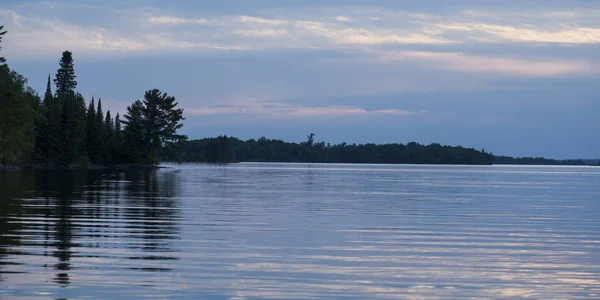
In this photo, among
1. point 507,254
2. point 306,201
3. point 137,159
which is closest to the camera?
point 507,254

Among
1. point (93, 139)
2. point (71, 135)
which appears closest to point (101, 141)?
point (93, 139)

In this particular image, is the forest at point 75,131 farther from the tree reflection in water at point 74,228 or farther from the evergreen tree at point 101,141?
the tree reflection in water at point 74,228

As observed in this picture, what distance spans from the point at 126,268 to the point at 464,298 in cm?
614

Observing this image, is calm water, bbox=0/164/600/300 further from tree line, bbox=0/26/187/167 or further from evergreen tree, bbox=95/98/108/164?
evergreen tree, bbox=95/98/108/164

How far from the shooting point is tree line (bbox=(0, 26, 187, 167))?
91312 millimetres

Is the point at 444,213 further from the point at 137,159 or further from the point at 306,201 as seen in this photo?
the point at 137,159

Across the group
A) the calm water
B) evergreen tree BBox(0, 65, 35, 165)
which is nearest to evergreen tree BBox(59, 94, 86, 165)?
evergreen tree BBox(0, 65, 35, 165)

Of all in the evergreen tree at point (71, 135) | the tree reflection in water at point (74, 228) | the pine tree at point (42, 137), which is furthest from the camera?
the evergreen tree at point (71, 135)

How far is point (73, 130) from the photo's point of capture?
384 ft

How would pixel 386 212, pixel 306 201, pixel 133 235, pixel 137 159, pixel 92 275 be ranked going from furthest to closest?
pixel 137 159
pixel 306 201
pixel 386 212
pixel 133 235
pixel 92 275

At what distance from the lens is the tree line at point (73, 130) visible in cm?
9131

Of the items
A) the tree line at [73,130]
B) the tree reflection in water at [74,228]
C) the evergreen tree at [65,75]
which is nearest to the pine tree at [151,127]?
the tree line at [73,130]

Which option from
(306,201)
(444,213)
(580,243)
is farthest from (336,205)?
(580,243)

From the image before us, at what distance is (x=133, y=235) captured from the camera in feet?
67.6
